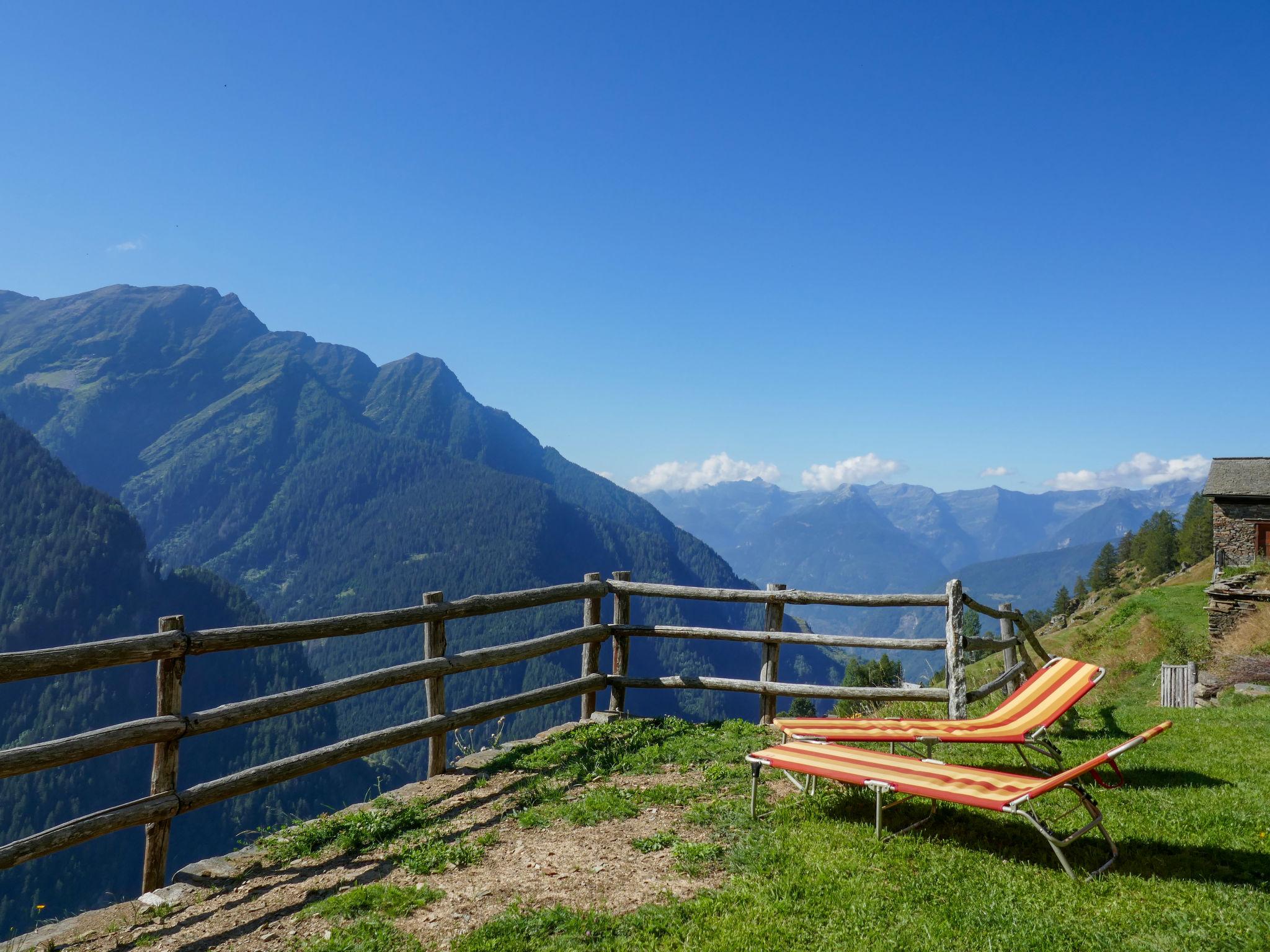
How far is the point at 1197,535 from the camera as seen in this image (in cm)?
6819

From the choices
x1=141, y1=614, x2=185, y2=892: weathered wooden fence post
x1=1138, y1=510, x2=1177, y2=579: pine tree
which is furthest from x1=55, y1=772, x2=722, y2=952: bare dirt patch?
x1=1138, y1=510, x2=1177, y2=579: pine tree

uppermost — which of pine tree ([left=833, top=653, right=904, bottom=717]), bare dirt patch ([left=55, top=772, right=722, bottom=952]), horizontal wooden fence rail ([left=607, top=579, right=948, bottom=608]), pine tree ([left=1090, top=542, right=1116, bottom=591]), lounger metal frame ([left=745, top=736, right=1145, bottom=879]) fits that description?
horizontal wooden fence rail ([left=607, top=579, right=948, bottom=608])

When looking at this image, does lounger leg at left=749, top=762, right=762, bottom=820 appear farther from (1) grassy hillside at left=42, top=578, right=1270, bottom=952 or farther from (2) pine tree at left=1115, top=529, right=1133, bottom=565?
(2) pine tree at left=1115, top=529, right=1133, bottom=565

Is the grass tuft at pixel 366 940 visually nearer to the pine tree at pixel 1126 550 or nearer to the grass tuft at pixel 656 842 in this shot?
the grass tuft at pixel 656 842

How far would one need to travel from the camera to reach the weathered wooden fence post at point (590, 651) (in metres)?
9.87

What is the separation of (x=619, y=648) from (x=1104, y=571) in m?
95.3

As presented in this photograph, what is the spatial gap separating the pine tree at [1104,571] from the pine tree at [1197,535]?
1026 cm

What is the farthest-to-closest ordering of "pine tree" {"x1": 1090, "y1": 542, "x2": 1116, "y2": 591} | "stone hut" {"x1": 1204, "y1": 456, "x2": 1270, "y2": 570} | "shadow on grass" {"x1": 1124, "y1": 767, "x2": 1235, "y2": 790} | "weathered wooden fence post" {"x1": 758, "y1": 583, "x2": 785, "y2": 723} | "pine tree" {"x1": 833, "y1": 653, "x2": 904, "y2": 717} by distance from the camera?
"pine tree" {"x1": 1090, "y1": 542, "x2": 1116, "y2": 591} → "stone hut" {"x1": 1204, "y1": 456, "x2": 1270, "y2": 570} → "pine tree" {"x1": 833, "y1": 653, "x2": 904, "y2": 717} → "weathered wooden fence post" {"x1": 758, "y1": 583, "x2": 785, "y2": 723} → "shadow on grass" {"x1": 1124, "y1": 767, "x2": 1235, "y2": 790}

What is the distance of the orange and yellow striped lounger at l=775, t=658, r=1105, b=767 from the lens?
5.81m

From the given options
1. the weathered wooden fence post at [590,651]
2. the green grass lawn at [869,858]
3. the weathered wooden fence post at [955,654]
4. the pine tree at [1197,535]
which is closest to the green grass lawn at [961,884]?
the green grass lawn at [869,858]

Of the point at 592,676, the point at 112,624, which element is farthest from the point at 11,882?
the point at 592,676

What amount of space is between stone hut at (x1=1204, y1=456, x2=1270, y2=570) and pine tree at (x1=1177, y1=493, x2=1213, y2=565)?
29.7 m

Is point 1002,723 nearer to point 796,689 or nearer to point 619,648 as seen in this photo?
point 796,689

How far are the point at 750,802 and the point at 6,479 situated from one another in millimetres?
226389
